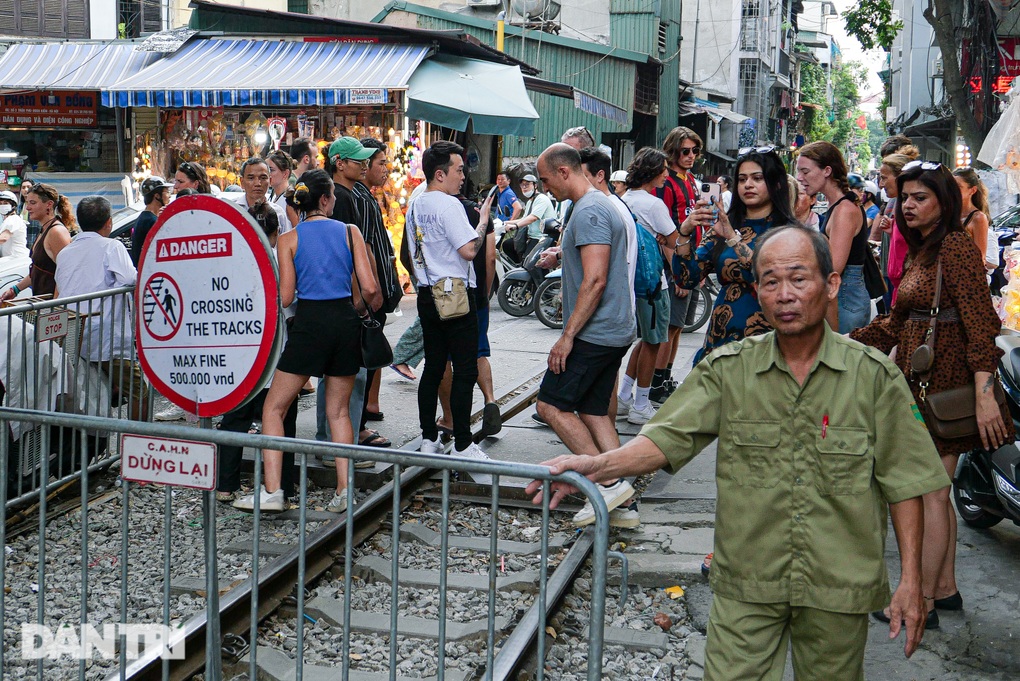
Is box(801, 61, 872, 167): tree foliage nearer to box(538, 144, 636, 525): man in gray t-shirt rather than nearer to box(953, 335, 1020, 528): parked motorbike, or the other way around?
box(953, 335, 1020, 528): parked motorbike

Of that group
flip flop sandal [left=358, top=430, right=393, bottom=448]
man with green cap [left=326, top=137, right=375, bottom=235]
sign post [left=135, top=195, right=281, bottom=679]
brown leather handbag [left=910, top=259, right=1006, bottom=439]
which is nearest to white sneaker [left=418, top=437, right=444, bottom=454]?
flip flop sandal [left=358, top=430, right=393, bottom=448]

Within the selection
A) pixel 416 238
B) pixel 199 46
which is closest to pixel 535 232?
pixel 199 46

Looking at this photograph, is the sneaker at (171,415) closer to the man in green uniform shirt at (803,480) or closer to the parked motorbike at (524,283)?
the man in green uniform shirt at (803,480)

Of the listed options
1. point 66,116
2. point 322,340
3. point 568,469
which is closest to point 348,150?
point 322,340

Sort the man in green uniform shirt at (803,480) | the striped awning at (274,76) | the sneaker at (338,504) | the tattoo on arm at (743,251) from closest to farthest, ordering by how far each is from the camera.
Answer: the man in green uniform shirt at (803,480) < the tattoo on arm at (743,251) < the sneaker at (338,504) < the striped awning at (274,76)

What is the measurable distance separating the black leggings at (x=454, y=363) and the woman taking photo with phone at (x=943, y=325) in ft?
9.53

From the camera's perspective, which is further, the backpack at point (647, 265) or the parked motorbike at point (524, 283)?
the parked motorbike at point (524, 283)

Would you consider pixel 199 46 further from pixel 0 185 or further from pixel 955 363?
pixel 955 363

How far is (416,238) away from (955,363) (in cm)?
352

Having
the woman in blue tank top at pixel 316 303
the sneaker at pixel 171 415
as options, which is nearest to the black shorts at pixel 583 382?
the woman in blue tank top at pixel 316 303

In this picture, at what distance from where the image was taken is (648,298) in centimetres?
798

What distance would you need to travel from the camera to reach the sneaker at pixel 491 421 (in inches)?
312

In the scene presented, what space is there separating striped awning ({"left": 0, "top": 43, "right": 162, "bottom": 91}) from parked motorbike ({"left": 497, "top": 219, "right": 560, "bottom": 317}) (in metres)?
6.71

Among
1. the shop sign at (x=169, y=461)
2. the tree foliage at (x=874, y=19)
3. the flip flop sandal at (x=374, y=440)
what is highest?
the tree foliage at (x=874, y=19)
